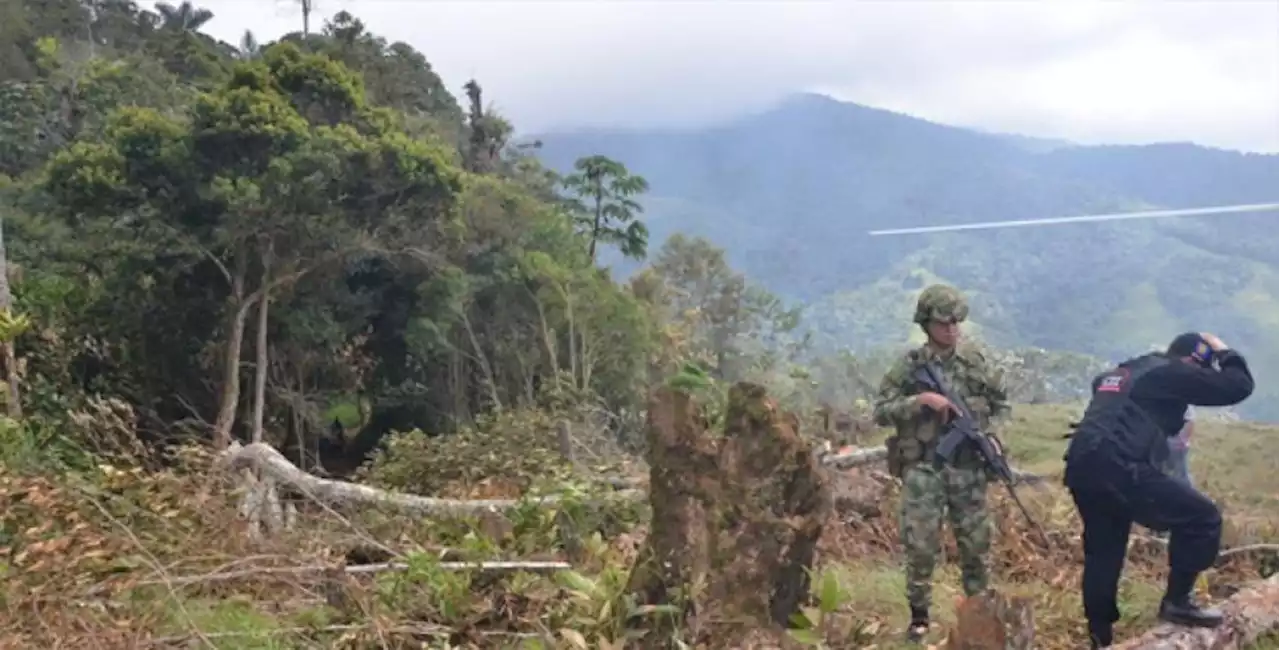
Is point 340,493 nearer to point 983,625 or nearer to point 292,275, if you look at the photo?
point 983,625

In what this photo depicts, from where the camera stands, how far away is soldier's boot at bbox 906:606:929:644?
446 centimetres

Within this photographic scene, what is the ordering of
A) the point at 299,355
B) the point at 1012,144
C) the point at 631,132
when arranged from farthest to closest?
the point at 631,132 → the point at 1012,144 → the point at 299,355

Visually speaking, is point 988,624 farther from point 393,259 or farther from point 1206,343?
point 393,259

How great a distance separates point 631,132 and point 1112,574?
38735 mm

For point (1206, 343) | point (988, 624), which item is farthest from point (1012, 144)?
point (988, 624)

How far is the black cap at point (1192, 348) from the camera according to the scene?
401cm

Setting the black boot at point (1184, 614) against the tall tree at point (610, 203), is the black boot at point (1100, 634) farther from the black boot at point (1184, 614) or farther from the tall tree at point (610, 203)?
the tall tree at point (610, 203)

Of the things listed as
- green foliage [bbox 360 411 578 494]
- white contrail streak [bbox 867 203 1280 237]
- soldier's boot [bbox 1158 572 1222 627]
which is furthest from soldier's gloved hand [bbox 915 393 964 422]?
green foliage [bbox 360 411 578 494]

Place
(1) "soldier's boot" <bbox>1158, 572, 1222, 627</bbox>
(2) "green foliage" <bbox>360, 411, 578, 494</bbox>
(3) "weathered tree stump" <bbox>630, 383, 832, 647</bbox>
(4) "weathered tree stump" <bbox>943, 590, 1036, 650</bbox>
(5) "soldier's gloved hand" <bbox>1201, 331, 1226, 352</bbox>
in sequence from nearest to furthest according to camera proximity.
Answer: (4) "weathered tree stump" <bbox>943, 590, 1036, 650</bbox>, (3) "weathered tree stump" <bbox>630, 383, 832, 647</bbox>, (5) "soldier's gloved hand" <bbox>1201, 331, 1226, 352</bbox>, (1) "soldier's boot" <bbox>1158, 572, 1222, 627</bbox>, (2) "green foliage" <bbox>360, 411, 578, 494</bbox>

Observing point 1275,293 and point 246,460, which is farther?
point 1275,293

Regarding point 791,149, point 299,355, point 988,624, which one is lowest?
point 299,355

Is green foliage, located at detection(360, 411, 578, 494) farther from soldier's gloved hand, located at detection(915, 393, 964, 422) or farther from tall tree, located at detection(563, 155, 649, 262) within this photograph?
tall tree, located at detection(563, 155, 649, 262)

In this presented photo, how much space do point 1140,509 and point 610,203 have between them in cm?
1599

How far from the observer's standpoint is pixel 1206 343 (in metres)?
4.03
